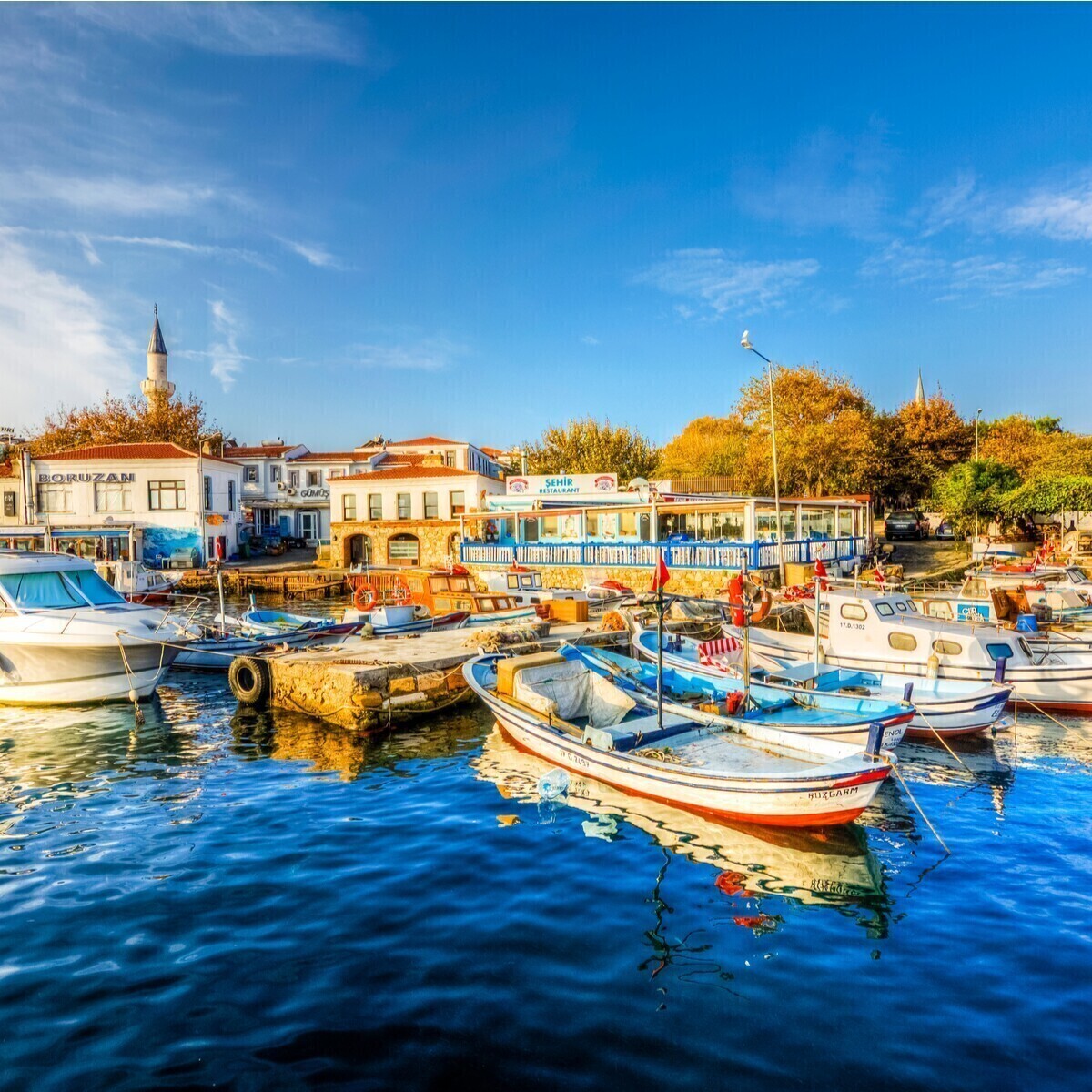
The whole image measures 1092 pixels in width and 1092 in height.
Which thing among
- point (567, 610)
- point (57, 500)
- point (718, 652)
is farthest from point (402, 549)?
point (718, 652)

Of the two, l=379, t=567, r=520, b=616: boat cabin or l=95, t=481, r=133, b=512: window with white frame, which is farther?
l=95, t=481, r=133, b=512: window with white frame

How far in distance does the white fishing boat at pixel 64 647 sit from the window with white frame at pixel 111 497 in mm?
31495

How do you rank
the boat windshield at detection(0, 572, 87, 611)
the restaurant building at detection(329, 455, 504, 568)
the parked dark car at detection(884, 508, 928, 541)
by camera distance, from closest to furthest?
1. the boat windshield at detection(0, 572, 87, 611)
2. the restaurant building at detection(329, 455, 504, 568)
3. the parked dark car at detection(884, 508, 928, 541)

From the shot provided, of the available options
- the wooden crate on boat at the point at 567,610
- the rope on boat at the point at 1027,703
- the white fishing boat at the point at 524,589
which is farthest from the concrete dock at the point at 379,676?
the rope on boat at the point at 1027,703

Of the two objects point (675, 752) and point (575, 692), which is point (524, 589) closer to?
point (575, 692)

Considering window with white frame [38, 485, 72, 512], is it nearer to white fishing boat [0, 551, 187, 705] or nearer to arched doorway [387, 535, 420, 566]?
arched doorway [387, 535, 420, 566]

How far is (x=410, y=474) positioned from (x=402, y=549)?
471 centimetres

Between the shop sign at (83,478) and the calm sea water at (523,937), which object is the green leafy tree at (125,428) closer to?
the shop sign at (83,478)

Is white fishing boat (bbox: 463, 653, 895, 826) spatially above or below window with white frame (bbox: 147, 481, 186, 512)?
below

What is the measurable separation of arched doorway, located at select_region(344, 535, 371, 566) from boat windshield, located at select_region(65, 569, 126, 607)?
28.4 m

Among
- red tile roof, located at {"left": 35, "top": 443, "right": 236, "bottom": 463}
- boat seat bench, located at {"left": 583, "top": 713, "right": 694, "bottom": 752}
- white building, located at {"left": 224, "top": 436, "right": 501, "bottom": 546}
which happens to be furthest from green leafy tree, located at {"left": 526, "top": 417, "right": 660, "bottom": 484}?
boat seat bench, located at {"left": 583, "top": 713, "right": 694, "bottom": 752}

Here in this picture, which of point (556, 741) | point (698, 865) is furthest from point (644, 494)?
point (698, 865)

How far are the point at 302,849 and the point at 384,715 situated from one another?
19.5 feet

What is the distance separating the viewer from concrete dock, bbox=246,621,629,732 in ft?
50.3
